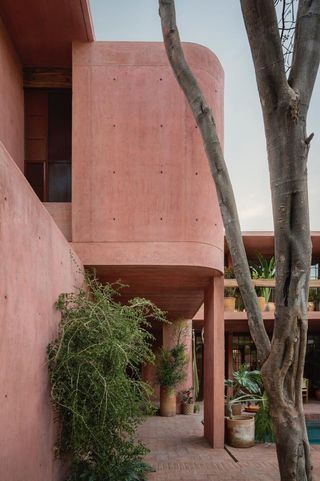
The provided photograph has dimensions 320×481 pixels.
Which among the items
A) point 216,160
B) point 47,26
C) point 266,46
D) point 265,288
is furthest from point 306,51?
point 265,288

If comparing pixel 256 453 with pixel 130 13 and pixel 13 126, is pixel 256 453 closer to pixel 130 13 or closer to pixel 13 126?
pixel 13 126

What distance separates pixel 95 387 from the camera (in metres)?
5.61

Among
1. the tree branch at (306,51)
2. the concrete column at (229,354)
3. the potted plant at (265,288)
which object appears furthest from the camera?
the concrete column at (229,354)

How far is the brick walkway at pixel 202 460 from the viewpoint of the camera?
7.82 m

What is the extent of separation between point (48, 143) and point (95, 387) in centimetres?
616

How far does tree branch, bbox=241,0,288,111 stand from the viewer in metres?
5.32

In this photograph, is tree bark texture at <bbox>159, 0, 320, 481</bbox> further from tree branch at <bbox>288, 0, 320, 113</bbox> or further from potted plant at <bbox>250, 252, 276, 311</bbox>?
potted plant at <bbox>250, 252, 276, 311</bbox>

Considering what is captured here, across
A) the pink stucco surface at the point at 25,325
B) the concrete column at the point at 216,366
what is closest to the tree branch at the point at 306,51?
the pink stucco surface at the point at 25,325

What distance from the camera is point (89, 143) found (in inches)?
347

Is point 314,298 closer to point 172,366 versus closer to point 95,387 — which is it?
point 172,366

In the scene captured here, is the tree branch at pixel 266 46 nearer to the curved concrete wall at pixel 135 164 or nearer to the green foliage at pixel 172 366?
the curved concrete wall at pixel 135 164

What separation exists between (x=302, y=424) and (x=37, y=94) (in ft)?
25.5

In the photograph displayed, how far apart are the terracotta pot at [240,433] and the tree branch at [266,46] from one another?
6427mm

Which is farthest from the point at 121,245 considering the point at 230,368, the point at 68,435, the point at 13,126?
the point at 230,368
